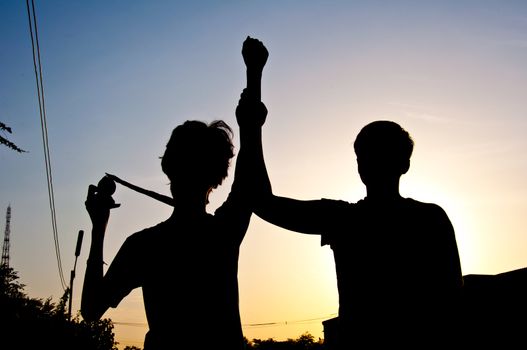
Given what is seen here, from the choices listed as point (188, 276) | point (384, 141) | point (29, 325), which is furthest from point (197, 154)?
point (29, 325)

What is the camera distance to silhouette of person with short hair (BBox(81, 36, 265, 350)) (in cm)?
218

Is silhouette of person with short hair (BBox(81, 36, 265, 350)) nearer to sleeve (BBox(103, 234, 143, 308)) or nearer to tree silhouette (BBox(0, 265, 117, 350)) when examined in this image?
sleeve (BBox(103, 234, 143, 308))

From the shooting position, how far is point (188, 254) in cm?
233

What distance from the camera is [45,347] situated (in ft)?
82.7

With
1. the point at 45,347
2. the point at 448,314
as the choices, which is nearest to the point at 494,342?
the point at 448,314

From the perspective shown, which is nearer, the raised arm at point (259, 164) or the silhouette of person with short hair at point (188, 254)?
the silhouette of person with short hair at point (188, 254)

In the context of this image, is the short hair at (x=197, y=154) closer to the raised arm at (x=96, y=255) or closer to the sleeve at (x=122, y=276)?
the raised arm at (x=96, y=255)

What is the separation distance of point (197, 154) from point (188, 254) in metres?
0.55

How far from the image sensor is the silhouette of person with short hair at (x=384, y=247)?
87.2 inches

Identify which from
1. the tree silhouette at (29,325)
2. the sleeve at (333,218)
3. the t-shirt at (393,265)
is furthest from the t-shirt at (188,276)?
the tree silhouette at (29,325)

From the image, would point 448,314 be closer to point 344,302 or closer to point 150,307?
point 344,302

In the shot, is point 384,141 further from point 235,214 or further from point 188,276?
point 188,276

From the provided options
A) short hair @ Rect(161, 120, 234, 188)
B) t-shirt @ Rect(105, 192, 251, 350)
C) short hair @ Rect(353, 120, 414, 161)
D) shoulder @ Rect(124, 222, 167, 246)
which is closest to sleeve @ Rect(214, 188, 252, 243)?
t-shirt @ Rect(105, 192, 251, 350)

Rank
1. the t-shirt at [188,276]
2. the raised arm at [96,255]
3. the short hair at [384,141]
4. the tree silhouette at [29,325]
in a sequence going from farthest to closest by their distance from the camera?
the tree silhouette at [29,325] → the short hair at [384,141] → the raised arm at [96,255] → the t-shirt at [188,276]
